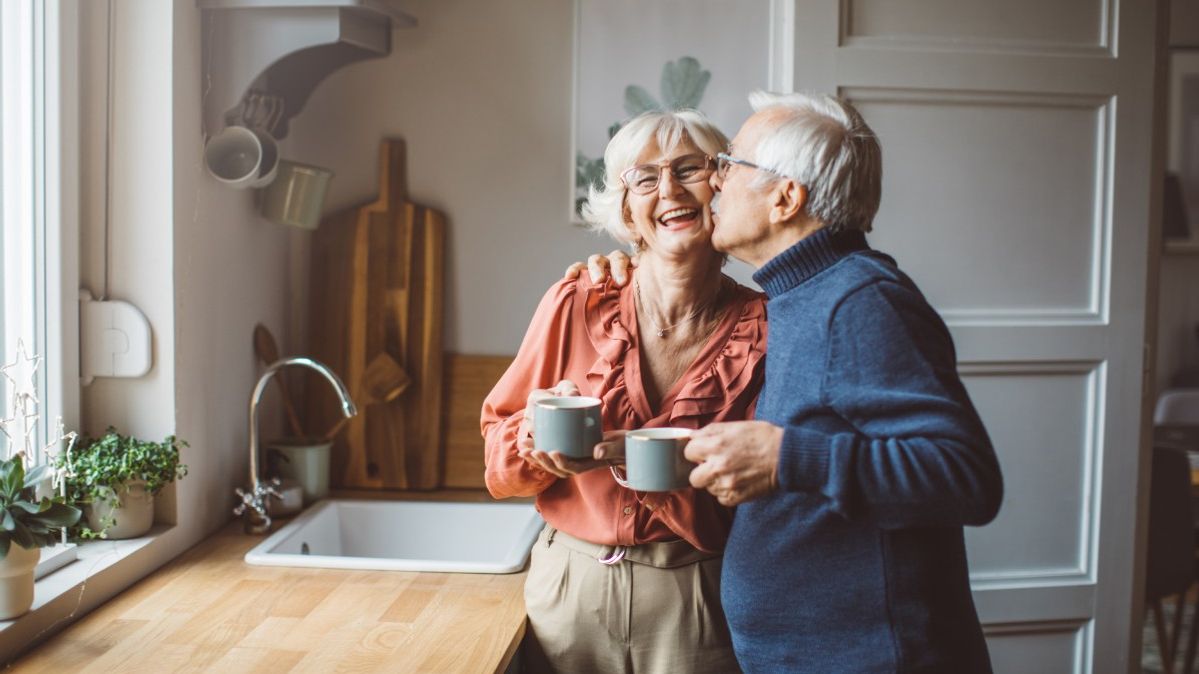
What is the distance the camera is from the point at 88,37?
63.2 inches

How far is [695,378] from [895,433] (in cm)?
40

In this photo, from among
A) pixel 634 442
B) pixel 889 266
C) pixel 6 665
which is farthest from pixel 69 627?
pixel 889 266

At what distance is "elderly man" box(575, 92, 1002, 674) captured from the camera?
104 centimetres

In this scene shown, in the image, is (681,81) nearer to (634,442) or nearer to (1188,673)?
(634,442)

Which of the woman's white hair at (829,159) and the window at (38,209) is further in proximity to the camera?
the window at (38,209)

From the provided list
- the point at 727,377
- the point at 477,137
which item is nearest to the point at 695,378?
the point at 727,377

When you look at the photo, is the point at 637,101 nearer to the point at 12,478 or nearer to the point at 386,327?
the point at 386,327

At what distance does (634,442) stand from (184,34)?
116 centimetres

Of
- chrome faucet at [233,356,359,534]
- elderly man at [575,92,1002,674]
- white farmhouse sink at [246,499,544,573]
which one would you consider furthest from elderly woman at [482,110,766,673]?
white farmhouse sink at [246,499,544,573]

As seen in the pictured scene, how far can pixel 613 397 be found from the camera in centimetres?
141

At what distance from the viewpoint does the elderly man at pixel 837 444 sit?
1043mm

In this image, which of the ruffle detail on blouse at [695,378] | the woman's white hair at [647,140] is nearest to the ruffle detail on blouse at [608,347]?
the ruffle detail on blouse at [695,378]

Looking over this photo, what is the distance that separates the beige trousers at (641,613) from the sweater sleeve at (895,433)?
1.31 feet

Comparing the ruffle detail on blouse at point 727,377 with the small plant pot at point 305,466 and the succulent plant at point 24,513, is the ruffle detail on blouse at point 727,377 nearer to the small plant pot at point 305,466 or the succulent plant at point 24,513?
the succulent plant at point 24,513
